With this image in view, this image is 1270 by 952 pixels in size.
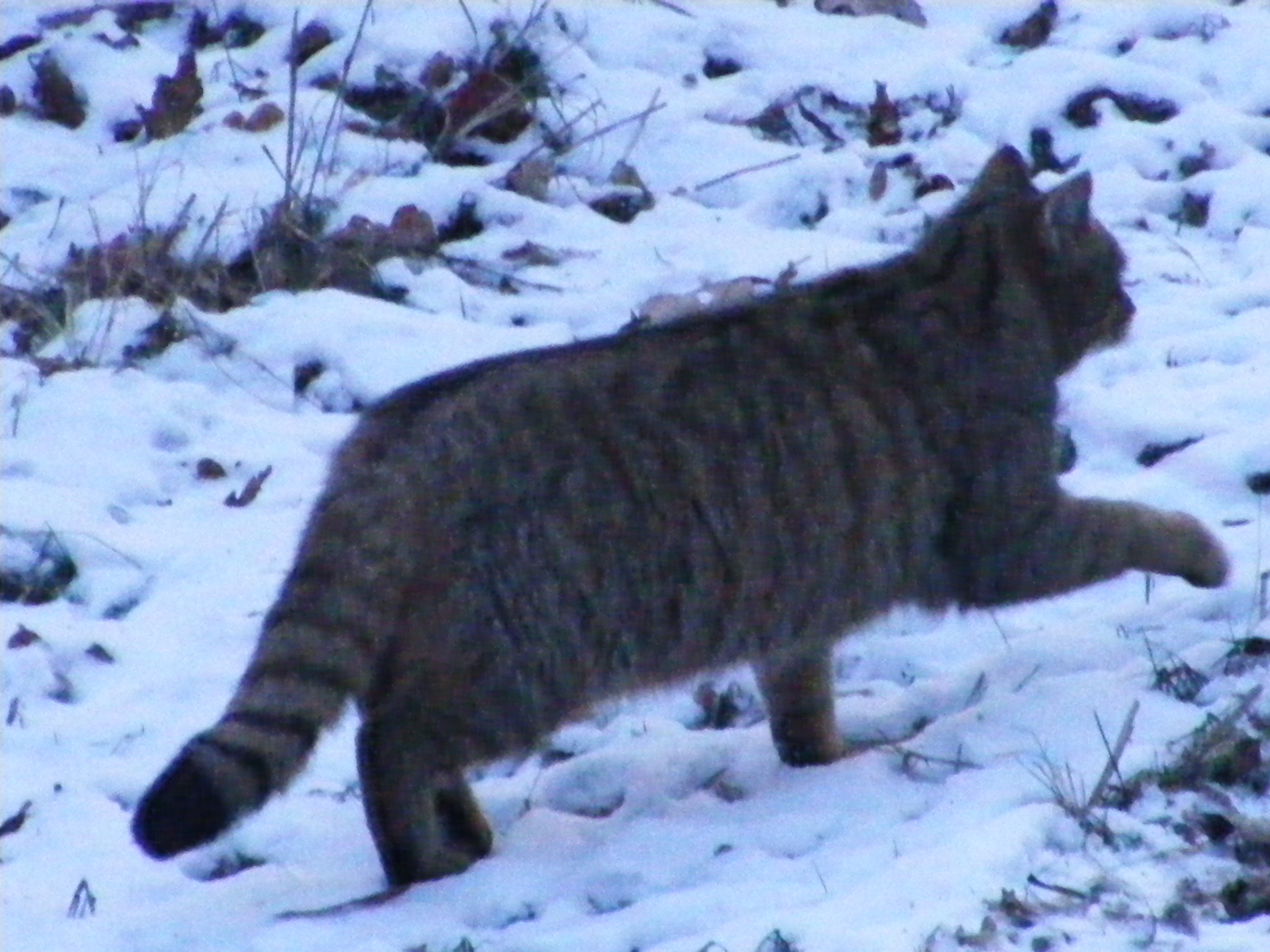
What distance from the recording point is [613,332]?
6.75 metres

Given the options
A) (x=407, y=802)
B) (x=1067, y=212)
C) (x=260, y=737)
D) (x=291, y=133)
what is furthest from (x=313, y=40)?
(x=260, y=737)

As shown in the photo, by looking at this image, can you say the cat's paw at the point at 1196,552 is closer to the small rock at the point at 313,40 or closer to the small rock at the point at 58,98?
the small rock at the point at 313,40

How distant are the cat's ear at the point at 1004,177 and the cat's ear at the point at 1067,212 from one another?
15 cm

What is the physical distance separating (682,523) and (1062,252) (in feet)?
4.46

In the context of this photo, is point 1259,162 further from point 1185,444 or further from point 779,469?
point 779,469

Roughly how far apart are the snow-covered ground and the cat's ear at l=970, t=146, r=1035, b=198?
2.70ft

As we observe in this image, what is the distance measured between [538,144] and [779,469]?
346 cm

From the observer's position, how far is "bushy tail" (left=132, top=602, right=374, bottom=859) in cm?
404

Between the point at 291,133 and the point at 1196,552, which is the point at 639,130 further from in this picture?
the point at 1196,552

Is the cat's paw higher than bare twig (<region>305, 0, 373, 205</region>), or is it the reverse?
the cat's paw

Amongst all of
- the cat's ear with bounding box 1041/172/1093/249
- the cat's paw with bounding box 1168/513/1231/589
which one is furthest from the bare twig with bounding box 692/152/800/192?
the cat's paw with bounding box 1168/513/1231/589

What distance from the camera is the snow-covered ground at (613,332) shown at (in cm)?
430

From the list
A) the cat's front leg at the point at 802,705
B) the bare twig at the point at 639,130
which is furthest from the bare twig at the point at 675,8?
the cat's front leg at the point at 802,705

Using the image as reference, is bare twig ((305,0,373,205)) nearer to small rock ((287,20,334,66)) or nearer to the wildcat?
small rock ((287,20,334,66))
